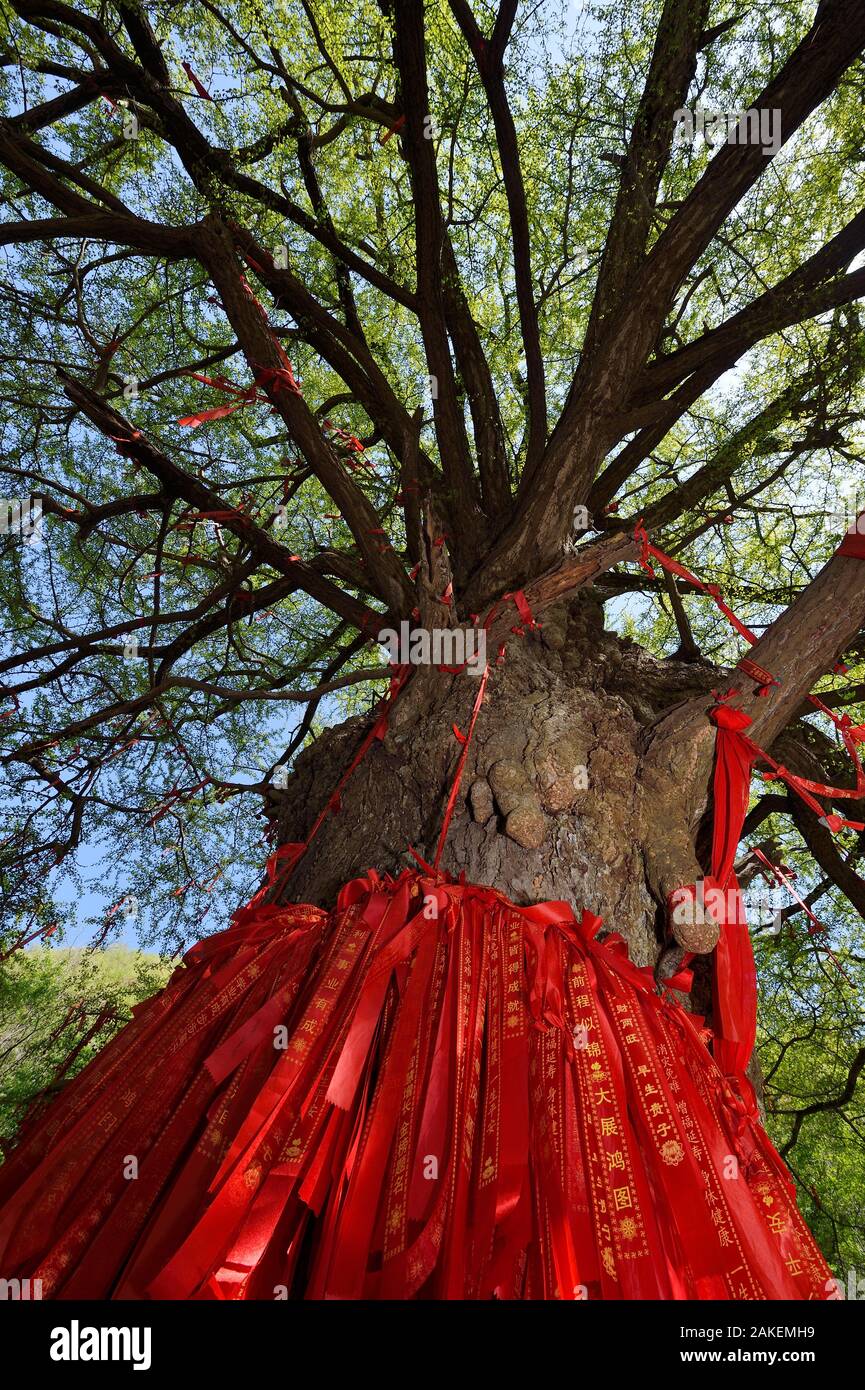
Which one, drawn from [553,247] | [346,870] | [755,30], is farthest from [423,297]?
[346,870]

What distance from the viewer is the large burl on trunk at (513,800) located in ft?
5.18

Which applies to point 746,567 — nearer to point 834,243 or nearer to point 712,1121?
point 834,243

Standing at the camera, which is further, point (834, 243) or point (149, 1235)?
point (834, 243)

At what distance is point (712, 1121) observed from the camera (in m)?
1.10

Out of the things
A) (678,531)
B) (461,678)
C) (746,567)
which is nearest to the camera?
(461,678)

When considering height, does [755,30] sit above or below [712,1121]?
above

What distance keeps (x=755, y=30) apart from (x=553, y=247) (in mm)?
1014

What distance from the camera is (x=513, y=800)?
165 centimetres

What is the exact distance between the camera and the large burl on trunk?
1579 mm

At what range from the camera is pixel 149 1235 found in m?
0.91

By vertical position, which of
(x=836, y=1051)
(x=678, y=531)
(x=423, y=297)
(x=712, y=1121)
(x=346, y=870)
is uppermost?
(x=423, y=297)
